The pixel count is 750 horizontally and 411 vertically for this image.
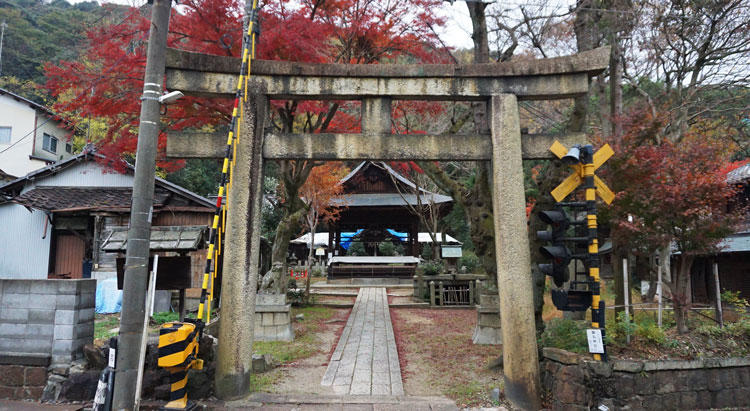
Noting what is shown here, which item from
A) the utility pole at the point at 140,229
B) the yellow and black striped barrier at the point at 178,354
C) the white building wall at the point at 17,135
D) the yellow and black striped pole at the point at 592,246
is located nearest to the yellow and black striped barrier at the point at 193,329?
the yellow and black striped barrier at the point at 178,354

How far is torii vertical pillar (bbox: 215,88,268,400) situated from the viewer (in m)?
5.27

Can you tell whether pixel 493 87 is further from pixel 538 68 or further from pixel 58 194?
pixel 58 194

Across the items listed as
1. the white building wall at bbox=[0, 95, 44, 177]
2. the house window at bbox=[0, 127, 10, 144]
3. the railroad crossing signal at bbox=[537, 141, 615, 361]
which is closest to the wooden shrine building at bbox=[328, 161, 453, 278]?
the white building wall at bbox=[0, 95, 44, 177]

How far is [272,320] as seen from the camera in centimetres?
928

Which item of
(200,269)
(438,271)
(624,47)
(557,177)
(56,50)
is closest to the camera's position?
(557,177)

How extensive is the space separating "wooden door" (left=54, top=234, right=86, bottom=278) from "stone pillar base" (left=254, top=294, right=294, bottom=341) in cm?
851

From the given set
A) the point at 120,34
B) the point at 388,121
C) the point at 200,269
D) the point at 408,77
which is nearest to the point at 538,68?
the point at 408,77

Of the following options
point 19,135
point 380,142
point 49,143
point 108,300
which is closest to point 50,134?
point 49,143

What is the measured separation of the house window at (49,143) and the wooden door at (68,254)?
36.4ft

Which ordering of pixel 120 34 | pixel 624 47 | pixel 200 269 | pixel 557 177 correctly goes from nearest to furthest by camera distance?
pixel 557 177
pixel 120 34
pixel 624 47
pixel 200 269

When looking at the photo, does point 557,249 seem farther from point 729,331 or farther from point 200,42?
point 200,42

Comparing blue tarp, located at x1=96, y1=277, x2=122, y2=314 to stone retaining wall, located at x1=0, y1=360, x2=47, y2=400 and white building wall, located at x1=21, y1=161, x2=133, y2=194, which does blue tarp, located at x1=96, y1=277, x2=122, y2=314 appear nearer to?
white building wall, located at x1=21, y1=161, x2=133, y2=194

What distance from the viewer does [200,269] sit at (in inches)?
502

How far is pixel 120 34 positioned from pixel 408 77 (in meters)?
6.00
